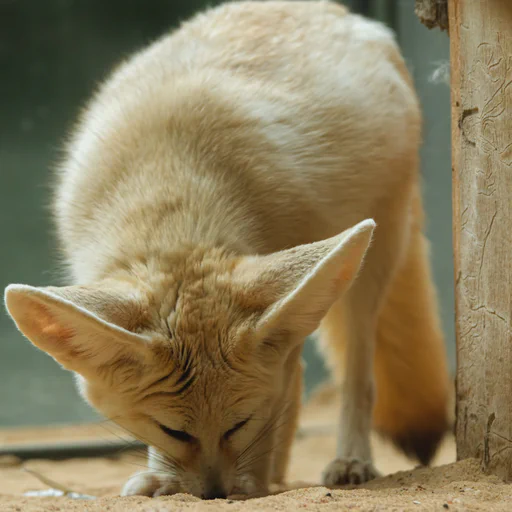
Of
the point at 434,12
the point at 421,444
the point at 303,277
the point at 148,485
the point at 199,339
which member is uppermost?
the point at 434,12

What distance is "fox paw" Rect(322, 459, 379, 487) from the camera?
394cm

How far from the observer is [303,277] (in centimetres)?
270

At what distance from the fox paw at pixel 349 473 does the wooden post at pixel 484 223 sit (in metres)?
0.87

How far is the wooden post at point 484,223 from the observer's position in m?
2.95

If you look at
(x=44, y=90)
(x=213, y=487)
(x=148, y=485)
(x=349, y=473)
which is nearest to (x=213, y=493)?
(x=213, y=487)

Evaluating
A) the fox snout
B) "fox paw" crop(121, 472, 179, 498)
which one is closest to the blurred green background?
"fox paw" crop(121, 472, 179, 498)

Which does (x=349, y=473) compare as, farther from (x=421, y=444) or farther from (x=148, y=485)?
(x=148, y=485)

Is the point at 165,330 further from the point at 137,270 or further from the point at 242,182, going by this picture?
the point at 242,182

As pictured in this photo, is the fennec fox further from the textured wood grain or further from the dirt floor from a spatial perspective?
the textured wood grain

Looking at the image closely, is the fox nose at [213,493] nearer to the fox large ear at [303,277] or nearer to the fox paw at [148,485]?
the fox paw at [148,485]

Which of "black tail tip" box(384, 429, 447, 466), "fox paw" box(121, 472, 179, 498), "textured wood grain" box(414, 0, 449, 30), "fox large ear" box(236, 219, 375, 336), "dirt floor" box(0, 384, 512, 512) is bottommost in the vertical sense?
"dirt floor" box(0, 384, 512, 512)

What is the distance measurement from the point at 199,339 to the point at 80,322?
1.40 feet

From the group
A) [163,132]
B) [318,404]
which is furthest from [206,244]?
[318,404]

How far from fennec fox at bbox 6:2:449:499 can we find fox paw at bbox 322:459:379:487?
1 centimetres
